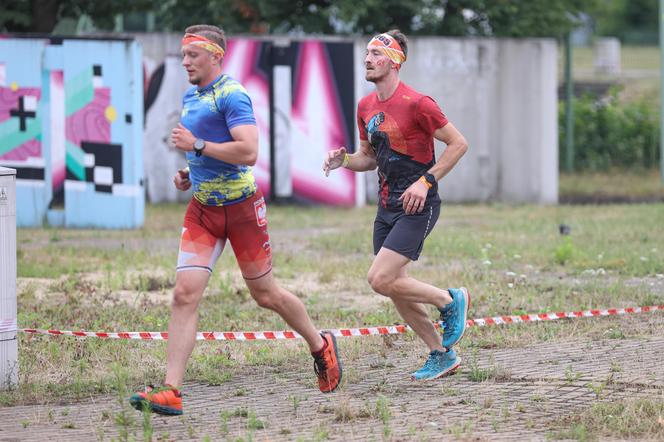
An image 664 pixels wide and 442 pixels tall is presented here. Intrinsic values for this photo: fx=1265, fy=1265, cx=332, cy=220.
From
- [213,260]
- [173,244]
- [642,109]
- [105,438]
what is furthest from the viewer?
[642,109]

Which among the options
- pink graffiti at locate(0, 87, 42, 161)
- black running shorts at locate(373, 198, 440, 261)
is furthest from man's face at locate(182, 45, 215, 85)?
pink graffiti at locate(0, 87, 42, 161)

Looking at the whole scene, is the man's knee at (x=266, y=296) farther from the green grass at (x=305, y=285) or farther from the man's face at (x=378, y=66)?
the man's face at (x=378, y=66)

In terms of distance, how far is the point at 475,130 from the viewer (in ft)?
74.6

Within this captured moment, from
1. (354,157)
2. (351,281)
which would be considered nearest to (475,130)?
(351,281)

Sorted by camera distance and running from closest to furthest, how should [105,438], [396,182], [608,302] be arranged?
[105,438], [396,182], [608,302]

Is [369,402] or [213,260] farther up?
[213,260]

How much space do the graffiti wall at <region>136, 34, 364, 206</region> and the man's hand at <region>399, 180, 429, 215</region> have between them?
1350cm

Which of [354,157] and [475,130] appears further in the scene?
[475,130]

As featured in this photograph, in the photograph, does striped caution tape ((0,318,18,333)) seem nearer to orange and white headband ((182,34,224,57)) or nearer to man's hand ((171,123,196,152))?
man's hand ((171,123,196,152))

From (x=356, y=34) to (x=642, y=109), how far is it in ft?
28.6

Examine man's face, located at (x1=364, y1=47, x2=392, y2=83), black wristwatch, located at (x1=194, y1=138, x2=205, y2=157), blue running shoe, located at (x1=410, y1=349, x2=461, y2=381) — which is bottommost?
blue running shoe, located at (x1=410, y1=349, x2=461, y2=381)

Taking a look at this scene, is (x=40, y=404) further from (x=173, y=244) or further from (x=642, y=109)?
(x=642, y=109)

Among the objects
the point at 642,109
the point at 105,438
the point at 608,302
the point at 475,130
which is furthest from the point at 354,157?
the point at 642,109

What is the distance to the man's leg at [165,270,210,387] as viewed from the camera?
690 cm
